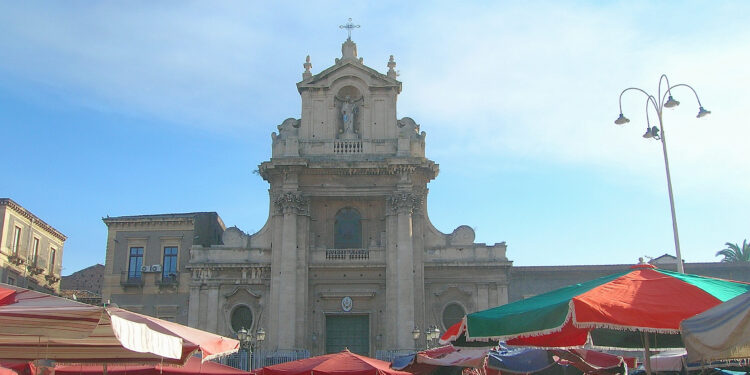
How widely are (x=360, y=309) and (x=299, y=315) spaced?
2.90 metres

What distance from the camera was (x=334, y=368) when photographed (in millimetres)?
14977

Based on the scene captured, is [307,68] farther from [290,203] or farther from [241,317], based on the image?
[241,317]

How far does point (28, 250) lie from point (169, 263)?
1159 cm

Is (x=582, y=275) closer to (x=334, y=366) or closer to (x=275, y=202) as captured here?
(x=275, y=202)

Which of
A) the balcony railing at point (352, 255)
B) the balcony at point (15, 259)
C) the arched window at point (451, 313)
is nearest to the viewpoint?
the arched window at point (451, 313)

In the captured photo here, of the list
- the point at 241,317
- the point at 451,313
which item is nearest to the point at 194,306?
the point at 241,317

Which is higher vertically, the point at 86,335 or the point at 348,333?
the point at 348,333

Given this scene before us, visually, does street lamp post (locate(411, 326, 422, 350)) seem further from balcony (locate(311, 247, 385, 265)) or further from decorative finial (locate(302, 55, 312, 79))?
decorative finial (locate(302, 55, 312, 79))

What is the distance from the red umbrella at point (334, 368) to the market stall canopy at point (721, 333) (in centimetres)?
840

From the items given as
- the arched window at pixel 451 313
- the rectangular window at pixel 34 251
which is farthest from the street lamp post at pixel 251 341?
the rectangular window at pixel 34 251

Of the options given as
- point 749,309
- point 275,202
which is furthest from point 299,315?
point 749,309

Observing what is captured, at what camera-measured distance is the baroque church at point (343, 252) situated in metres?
33.7

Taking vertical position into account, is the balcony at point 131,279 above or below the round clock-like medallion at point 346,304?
above

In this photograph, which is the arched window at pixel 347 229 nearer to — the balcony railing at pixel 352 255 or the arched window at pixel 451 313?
the balcony railing at pixel 352 255
